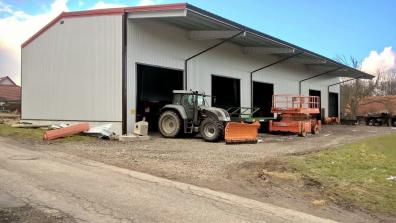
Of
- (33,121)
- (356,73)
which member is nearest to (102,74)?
(33,121)

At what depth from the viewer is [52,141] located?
1742 centimetres

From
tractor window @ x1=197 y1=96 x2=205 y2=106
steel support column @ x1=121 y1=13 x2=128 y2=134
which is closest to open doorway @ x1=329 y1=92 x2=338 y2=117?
tractor window @ x1=197 y1=96 x2=205 y2=106

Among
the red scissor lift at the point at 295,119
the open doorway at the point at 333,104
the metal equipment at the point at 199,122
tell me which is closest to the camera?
the metal equipment at the point at 199,122

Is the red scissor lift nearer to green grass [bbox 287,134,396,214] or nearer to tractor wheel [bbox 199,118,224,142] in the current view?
tractor wheel [bbox 199,118,224,142]

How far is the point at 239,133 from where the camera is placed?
1948 centimetres

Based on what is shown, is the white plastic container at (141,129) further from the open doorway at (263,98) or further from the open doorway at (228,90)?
the open doorway at (263,98)

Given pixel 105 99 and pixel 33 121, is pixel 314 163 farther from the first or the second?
pixel 33 121

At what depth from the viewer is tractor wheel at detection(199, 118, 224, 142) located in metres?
19.5

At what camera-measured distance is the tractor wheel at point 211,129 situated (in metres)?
19.5

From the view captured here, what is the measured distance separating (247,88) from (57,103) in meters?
13.0

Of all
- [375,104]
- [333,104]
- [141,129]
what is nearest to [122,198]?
[141,129]

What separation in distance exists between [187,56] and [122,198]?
18.0m

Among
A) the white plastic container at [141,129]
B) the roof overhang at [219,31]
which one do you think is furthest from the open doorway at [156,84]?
the white plastic container at [141,129]

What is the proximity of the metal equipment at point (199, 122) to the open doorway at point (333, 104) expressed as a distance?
31.4 m
